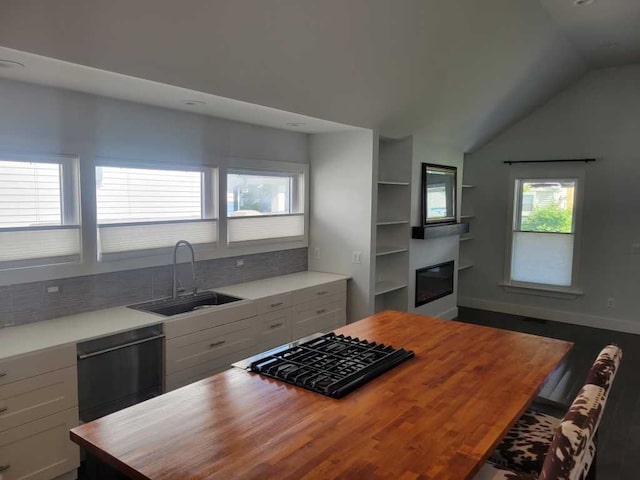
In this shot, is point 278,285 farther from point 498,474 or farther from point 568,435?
point 568,435

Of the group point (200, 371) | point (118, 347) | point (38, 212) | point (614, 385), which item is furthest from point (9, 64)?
point (614, 385)

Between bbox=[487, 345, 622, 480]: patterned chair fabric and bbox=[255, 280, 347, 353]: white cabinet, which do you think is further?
bbox=[255, 280, 347, 353]: white cabinet

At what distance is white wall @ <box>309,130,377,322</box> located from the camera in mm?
4574

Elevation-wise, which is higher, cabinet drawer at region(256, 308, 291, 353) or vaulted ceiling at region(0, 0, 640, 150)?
vaulted ceiling at region(0, 0, 640, 150)

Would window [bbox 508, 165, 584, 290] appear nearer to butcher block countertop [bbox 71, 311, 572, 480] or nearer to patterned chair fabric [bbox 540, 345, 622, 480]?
butcher block countertop [bbox 71, 311, 572, 480]

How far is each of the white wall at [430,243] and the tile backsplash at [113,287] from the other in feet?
5.51

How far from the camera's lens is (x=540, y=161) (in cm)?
→ 623

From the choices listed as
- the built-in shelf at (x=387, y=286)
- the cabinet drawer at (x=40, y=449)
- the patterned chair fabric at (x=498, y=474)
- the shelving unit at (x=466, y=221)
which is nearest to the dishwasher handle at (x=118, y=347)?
the cabinet drawer at (x=40, y=449)

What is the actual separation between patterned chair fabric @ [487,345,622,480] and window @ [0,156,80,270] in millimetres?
2747

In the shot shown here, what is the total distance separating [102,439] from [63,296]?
6.06ft

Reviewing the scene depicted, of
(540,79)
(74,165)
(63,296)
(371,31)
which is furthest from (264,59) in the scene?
(540,79)

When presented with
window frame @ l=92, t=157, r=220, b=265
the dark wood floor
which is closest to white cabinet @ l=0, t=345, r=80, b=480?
window frame @ l=92, t=157, r=220, b=265

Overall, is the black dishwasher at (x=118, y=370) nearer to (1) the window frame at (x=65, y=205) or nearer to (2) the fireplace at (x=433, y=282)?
(1) the window frame at (x=65, y=205)

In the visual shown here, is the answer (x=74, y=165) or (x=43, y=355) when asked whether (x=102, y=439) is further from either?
(x=74, y=165)
